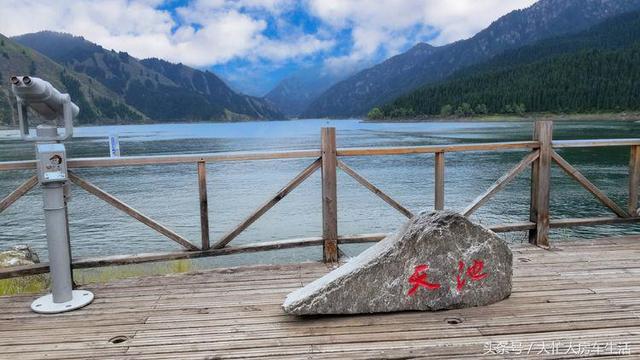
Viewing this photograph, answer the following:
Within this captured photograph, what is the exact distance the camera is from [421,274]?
426 centimetres

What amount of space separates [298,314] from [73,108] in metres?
3.00

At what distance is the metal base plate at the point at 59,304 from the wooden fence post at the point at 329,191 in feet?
8.95

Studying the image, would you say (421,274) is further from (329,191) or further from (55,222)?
(55,222)

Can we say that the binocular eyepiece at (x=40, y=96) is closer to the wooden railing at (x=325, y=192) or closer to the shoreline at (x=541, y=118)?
the wooden railing at (x=325, y=192)

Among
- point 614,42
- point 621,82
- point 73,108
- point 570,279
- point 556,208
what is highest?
point 614,42

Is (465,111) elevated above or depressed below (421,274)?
above

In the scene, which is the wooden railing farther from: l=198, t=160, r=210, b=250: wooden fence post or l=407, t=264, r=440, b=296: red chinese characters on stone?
l=407, t=264, r=440, b=296: red chinese characters on stone

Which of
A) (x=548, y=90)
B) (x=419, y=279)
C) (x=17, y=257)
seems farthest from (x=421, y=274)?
(x=548, y=90)

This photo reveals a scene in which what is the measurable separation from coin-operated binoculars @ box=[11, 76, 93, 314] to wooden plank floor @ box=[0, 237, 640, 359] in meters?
0.25

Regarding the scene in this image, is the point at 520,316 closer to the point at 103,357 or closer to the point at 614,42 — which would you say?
the point at 103,357

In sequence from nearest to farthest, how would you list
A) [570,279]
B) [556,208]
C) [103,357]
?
[103,357] → [570,279] → [556,208]

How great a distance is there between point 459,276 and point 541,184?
2.95 m

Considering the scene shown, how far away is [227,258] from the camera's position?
13.5 meters

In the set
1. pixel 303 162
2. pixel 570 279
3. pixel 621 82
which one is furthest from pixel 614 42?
pixel 570 279
